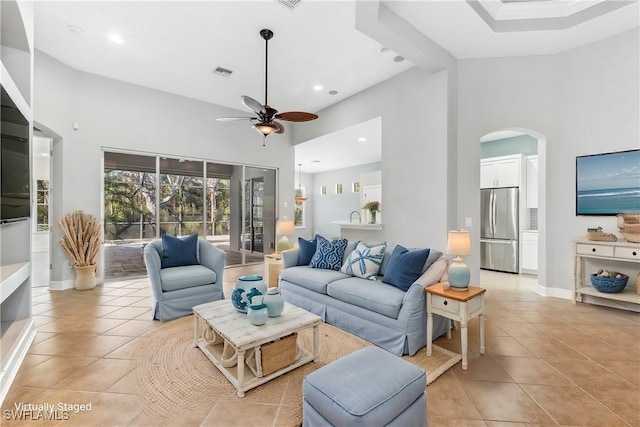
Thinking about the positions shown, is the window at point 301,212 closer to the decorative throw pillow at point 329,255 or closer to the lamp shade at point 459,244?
the decorative throw pillow at point 329,255

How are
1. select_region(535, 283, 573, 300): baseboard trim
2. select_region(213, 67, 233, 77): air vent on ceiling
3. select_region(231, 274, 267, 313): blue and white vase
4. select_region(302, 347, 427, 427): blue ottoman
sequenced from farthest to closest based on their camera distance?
select_region(213, 67, 233, 77): air vent on ceiling → select_region(535, 283, 573, 300): baseboard trim → select_region(231, 274, 267, 313): blue and white vase → select_region(302, 347, 427, 427): blue ottoman

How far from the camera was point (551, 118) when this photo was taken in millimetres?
4066

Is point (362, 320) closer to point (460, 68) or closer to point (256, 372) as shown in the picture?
point (256, 372)

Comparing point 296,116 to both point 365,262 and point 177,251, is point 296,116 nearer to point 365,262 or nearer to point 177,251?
point 365,262

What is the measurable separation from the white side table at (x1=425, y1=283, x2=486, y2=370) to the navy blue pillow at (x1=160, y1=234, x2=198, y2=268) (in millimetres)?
2890

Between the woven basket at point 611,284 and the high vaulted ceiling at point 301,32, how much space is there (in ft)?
9.67

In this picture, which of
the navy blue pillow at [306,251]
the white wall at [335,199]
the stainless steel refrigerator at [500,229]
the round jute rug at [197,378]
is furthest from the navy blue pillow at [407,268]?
the white wall at [335,199]

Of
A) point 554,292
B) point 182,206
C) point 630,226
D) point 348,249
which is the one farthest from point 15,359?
point 630,226

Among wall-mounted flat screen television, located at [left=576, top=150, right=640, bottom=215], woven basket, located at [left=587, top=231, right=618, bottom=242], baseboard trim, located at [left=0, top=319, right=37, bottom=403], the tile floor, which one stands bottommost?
the tile floor

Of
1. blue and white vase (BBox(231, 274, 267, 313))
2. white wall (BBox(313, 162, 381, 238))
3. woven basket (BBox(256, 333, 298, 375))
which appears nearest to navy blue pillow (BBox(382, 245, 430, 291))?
woven basket (BBox(256, 333, 298, 375))

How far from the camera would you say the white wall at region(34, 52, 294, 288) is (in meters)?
4.27

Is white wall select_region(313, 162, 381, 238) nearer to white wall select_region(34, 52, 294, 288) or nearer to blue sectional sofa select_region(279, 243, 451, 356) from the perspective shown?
white wall select_region(34, 52, 294, 288)

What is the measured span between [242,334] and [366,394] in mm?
999

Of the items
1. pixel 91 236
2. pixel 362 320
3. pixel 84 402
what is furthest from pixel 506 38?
pixel 91 236
